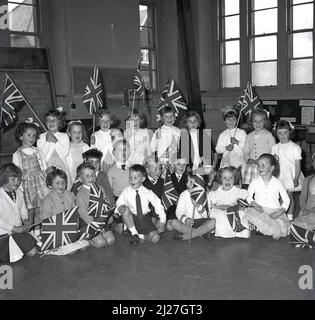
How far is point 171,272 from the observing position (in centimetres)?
298

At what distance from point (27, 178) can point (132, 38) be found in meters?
4.12

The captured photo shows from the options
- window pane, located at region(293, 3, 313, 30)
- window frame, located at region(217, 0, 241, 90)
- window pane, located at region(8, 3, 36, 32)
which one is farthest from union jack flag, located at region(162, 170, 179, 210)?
window pane, located at region(293, 3, 313, 30)

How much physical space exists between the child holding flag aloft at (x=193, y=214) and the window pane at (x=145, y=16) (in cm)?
513

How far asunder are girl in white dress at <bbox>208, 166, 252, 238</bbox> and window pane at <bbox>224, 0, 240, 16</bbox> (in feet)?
16.6

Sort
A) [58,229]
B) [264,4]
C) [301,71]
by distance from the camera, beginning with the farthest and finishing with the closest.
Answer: [264,4]
[301,71]
[58,229]

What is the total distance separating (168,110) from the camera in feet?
15.2

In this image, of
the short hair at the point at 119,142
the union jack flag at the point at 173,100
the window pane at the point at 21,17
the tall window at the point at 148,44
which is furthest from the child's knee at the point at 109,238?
the tall window at the point at 148,44

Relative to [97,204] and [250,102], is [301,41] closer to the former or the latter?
[250,102]

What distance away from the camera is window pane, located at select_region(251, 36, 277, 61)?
25.4 ft

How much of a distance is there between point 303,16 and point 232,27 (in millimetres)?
1347

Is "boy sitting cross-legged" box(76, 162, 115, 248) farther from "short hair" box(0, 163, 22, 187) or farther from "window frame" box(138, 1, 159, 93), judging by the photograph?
"window frame" box(138, 1, 159, 93)

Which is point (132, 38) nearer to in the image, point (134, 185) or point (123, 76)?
point (123, 76)

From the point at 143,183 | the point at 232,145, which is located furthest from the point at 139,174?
the point at 232,145

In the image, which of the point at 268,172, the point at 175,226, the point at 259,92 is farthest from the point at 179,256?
the point at 259,92
